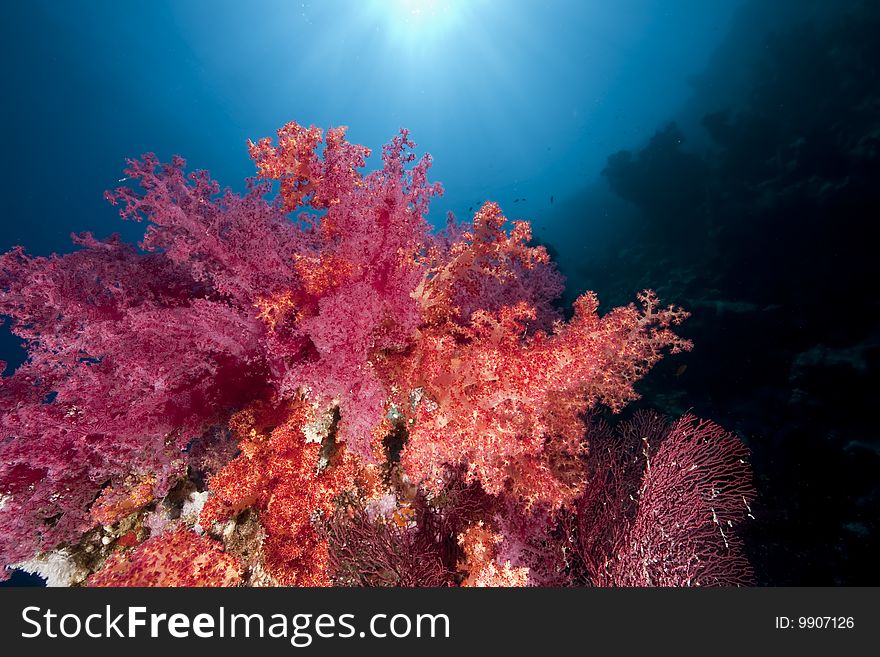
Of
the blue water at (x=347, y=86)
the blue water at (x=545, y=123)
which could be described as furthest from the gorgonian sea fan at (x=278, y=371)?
the blue water at (x=347, y=86)

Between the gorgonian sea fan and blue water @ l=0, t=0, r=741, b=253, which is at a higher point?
blue water @ l=0, t=0, r=741, b=253

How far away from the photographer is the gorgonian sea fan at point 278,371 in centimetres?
296

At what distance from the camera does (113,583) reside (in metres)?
2.76

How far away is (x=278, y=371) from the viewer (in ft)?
10.7

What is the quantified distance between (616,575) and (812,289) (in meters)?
12.5

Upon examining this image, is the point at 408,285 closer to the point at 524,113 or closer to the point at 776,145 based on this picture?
the point at 776,145

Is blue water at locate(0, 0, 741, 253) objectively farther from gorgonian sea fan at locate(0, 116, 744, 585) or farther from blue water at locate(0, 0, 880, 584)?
gorgonian sea fan at locate(0, 116, 744, 585)

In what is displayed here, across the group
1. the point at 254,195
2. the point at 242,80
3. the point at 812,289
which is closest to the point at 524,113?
the point at 242,80

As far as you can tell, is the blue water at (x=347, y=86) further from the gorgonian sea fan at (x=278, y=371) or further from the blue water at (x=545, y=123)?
the gorgonian sea fan at (x=278, y=371)

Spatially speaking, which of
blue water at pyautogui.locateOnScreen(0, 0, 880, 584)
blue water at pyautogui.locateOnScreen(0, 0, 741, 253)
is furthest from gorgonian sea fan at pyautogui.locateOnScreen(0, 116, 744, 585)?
blue water at pyautogui.locateOnScreen(0, 0, 741, 253)

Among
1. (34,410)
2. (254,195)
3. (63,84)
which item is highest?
(63,84)

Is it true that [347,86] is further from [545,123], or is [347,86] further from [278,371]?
[278,371]

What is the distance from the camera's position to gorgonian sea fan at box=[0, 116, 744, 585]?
2957 millimetres

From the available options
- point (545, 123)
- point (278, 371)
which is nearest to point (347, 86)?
point (545, 123)
